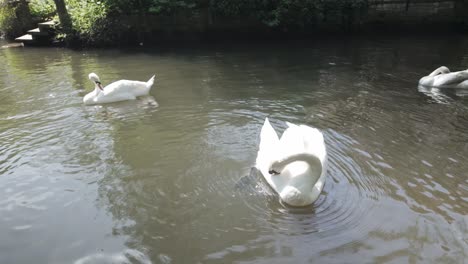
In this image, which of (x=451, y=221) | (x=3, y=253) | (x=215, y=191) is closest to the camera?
(x=3, y=253)

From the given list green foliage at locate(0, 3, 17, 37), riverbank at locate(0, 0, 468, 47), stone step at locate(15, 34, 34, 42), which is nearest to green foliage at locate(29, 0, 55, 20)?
green foliage at locate(0, 3, 17, 37)

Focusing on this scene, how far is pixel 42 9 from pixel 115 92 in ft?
42.6

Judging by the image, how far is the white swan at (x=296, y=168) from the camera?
182 inches

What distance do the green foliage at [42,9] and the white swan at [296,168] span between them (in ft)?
57.3

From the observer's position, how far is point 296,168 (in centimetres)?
486

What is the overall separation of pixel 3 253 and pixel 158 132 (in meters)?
3.38

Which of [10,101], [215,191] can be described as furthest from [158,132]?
[10,101]

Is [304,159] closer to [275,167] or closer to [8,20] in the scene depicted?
[275,167]

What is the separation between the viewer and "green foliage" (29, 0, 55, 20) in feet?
62.8

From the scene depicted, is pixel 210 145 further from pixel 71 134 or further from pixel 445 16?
pixel 445 16

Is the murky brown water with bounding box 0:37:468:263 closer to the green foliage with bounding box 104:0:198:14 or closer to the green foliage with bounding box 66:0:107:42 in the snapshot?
the green foliage with bounding box 66:0:107:42

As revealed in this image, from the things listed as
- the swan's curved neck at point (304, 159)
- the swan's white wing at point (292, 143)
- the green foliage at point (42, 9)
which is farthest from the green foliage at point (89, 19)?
the swan's curved neck at point (304, 159)

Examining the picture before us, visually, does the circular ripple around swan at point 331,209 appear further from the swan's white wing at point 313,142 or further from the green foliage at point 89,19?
the green foliage at point 89,19

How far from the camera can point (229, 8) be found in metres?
16.8
